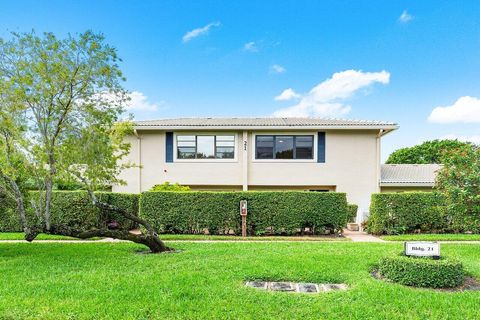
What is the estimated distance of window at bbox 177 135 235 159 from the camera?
17109mm

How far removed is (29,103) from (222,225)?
7.78 m

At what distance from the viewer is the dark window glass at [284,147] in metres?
17.0

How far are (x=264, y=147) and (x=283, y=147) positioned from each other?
994mm

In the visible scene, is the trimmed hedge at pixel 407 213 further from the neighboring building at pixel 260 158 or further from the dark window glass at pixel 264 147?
the dark window glass at pixel 264 147

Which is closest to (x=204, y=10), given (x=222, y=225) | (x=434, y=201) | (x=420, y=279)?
(x=222, y=225)

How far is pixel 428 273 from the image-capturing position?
5605mm

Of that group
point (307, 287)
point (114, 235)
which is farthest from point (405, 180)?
point (114, 235)

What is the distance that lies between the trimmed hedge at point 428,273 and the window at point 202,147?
1201cm

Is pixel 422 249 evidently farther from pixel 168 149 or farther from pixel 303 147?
pixel 168 149

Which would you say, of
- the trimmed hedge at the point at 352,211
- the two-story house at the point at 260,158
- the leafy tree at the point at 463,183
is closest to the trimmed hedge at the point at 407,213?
the trimmed hedge at the point at 352,211

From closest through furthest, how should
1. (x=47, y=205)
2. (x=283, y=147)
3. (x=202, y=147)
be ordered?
(x=47, y=205) → (x=283, y=147) → (x=202, y=147)

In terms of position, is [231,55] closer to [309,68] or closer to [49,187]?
[309,68]

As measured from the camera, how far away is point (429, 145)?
137ft

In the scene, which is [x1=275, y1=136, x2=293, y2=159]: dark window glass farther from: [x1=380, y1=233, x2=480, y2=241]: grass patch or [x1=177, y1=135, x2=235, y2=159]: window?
[x1=380, y1=233, x2=480, y2=241]: grass patch
